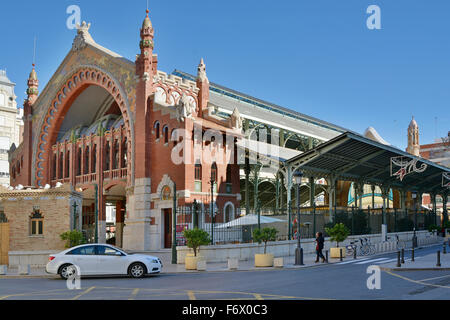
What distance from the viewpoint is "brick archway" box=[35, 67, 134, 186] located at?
4633 cm

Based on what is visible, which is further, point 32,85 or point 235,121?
point 32,85

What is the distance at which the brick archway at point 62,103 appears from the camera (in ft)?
152

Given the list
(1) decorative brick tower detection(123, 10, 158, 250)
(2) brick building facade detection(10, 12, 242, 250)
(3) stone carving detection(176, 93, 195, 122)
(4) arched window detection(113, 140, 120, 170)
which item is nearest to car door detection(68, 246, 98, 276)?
(2) brick building facade detection(10, 12, 242, 250)

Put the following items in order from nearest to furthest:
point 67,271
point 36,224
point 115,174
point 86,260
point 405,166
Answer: point 67,271
point 86,260
point 36,224
point 405,166
point 115,174

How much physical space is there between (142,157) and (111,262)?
19440mm

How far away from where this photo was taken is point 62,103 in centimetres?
5225

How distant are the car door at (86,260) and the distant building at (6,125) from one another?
216ft

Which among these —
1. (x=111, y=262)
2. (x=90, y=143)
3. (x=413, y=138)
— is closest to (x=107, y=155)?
(x=90, y=143)

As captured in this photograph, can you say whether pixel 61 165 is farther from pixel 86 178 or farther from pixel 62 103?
pixel 62 103

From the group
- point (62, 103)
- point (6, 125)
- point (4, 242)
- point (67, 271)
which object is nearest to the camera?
point (67, 271)

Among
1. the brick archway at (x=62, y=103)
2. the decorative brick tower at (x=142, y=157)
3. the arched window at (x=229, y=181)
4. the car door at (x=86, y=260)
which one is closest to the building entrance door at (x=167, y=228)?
the decorative brick tower at (x=142, y=157)

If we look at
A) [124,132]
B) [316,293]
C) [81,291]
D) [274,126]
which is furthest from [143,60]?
[316,293]
